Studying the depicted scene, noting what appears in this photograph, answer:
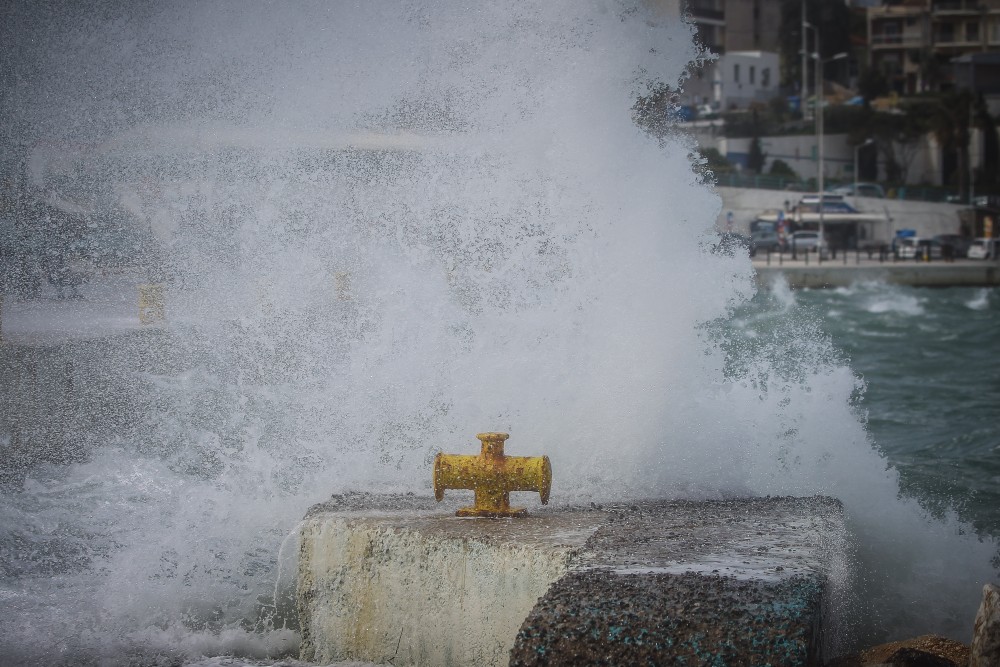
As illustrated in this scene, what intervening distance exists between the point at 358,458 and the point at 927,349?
2006 cm

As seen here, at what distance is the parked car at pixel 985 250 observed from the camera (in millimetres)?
41769

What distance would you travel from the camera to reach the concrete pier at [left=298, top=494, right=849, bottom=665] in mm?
4285

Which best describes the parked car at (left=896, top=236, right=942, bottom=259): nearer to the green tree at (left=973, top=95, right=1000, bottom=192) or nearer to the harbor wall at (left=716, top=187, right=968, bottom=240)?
the harbor wall at (left=716, top=187, right=968, bottom=240)

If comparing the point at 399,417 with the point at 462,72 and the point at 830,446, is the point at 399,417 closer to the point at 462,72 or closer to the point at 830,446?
the point at 830,446

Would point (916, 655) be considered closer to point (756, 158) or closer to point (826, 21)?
point (756, 158)

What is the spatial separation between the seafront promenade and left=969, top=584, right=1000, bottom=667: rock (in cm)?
3329

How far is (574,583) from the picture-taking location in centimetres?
466

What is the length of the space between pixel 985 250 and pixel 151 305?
36.1m

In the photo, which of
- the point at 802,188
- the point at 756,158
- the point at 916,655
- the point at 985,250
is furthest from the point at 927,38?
the point at 916,655

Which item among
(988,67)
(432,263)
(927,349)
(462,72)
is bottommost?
(927,349)

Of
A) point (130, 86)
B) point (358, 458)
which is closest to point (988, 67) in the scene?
point (130, 86)

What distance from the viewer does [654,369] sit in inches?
326

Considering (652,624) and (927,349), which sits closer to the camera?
(652,624)

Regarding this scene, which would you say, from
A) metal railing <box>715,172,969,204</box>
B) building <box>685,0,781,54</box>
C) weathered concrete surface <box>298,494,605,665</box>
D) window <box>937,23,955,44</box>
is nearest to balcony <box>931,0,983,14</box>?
window <box>937,23,955,44</box>
